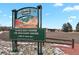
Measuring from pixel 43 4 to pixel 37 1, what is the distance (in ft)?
0.48

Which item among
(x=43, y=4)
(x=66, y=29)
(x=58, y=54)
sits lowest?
(x=58, y=54)

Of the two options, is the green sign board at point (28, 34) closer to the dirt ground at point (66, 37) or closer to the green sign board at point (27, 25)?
the green sign board at point (27, 25)

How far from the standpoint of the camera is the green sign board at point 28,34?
27.7ft

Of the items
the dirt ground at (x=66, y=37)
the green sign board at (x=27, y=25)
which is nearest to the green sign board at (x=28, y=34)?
the green sign board at (x=27, y=25)

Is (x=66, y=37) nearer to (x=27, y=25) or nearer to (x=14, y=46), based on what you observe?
(x=27, y=25)

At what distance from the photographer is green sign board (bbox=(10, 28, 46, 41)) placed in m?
8.45

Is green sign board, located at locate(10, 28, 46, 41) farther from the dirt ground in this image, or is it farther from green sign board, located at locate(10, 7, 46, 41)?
the dirt ground

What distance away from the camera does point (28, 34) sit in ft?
27.9

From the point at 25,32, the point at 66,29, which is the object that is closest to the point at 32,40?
the point at 25,32

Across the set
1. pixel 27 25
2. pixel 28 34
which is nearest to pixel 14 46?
pixel 28 34

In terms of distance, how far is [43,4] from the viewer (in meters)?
8.38

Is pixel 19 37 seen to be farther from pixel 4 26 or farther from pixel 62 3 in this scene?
pixel 62 3

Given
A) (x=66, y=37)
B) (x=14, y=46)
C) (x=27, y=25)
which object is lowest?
(x=14, y=46)

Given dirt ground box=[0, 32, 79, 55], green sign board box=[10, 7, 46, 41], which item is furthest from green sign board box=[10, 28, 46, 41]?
dirt ground box=[0, 32, 79, 55]
